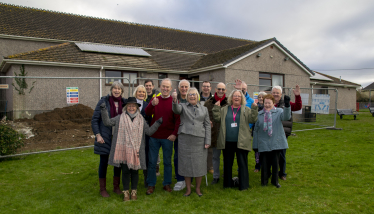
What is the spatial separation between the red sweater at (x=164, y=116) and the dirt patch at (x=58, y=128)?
4.00 metres

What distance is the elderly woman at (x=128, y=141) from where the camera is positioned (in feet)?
13.2

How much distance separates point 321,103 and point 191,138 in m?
9.25

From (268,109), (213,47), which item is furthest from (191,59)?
(268,109)

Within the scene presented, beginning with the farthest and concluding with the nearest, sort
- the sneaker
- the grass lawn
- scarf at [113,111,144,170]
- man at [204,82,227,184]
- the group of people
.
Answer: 1. man at [204,82,227,184]
2. the sneaker
3. the group of people
4. scarf at [113,111,144,170]
5. the grass lawn

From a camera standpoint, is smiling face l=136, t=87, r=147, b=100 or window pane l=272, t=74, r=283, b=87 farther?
window pane l=272, t=74, r=283, b=87

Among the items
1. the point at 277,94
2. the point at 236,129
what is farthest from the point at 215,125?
the point at 277,94

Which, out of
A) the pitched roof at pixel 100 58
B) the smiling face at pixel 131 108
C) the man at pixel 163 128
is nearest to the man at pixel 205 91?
the man at pixel 163 128

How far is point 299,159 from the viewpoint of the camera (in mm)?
6602

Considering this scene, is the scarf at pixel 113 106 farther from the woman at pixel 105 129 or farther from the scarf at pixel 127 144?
the scarf at pixel 127 144

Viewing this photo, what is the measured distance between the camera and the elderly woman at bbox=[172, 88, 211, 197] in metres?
4.17

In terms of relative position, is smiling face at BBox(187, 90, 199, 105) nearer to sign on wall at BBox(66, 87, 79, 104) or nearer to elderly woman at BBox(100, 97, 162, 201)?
elderly woman at BBox(100, 97, 162, 201)

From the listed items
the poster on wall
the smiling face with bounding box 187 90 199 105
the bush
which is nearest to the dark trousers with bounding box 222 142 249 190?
the smiling face with bounding box 187 90 199 105

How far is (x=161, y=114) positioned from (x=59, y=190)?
98.5 inches

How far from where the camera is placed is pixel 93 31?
19.8 metres
